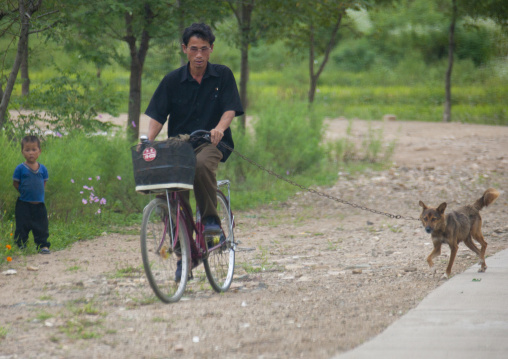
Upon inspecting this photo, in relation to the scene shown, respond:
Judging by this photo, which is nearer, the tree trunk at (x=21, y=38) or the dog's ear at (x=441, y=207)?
the dog's ear at (x=441, y=207)

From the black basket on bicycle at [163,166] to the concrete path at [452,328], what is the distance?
1791 mm

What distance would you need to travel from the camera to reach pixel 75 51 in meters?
11.1

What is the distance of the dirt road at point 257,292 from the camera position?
14.1ft

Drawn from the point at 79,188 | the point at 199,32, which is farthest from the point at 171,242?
the point at 79,188

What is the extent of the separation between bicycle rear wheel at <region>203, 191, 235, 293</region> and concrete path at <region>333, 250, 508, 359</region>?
172 cm

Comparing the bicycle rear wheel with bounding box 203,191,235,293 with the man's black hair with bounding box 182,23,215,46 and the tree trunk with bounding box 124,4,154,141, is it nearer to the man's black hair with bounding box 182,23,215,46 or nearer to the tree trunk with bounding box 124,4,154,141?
the man's black hair with bounding box 182,23,215,46

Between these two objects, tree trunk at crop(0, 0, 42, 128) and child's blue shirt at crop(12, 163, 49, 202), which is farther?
tree trunk at crop(0, 0, 42, 128)

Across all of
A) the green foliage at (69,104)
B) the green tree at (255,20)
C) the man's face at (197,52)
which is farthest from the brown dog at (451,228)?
the green tree at (255,20)

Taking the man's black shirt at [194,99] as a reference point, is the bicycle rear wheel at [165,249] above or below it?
below

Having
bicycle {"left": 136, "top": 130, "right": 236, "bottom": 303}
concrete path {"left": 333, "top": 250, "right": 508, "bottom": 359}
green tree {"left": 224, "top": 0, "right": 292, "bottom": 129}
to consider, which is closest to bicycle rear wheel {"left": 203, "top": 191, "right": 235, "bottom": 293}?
bicycle {"left": 136, "top": 130, "right": 236, "bottom": 303}

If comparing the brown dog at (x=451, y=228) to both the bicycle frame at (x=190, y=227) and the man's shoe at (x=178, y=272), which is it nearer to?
the bicycle frame at (x=190, y=227)

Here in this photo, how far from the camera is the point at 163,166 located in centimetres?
502

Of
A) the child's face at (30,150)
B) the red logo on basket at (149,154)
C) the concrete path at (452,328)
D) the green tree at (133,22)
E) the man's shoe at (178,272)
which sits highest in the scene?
the green tree at (133,22)

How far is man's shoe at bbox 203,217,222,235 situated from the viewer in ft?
18.3
